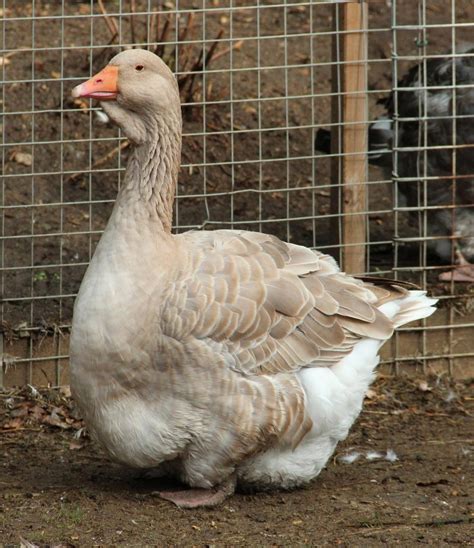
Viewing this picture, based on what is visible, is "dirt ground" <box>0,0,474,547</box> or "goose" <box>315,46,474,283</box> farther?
"goose" <box>315,46,474,283</box>

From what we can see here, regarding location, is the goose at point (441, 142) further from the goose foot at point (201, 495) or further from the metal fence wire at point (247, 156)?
the goose foot at point (201, 495)

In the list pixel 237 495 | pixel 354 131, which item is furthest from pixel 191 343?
pixel 354 131

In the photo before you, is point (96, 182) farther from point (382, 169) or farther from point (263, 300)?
point (263, 300)

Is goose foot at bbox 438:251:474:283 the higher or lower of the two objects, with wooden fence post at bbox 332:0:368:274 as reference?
lower

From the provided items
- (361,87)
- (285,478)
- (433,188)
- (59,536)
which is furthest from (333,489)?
(433,188)

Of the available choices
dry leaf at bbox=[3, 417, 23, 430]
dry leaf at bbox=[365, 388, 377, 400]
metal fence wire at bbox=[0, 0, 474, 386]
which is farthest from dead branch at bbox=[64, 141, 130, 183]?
dry leaf at bbox=[365, 388, 377, 400]

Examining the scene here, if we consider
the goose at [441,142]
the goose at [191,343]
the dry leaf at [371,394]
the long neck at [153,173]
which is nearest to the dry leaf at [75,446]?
the goose at [191,343]

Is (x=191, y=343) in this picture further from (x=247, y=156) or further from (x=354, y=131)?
(x=247, y=156)

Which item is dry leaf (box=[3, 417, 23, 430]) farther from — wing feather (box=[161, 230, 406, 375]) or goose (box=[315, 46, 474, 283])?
goose (box=[315, 46, 474, 283])

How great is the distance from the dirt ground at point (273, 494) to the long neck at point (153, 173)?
4.21ft

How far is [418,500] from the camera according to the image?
5172 mm

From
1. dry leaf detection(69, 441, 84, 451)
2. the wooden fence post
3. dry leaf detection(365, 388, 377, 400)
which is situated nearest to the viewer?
dry leaf detection(69, 441, 84, 451)

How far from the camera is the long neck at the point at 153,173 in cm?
488

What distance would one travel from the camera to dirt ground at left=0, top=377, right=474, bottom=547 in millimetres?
4664
